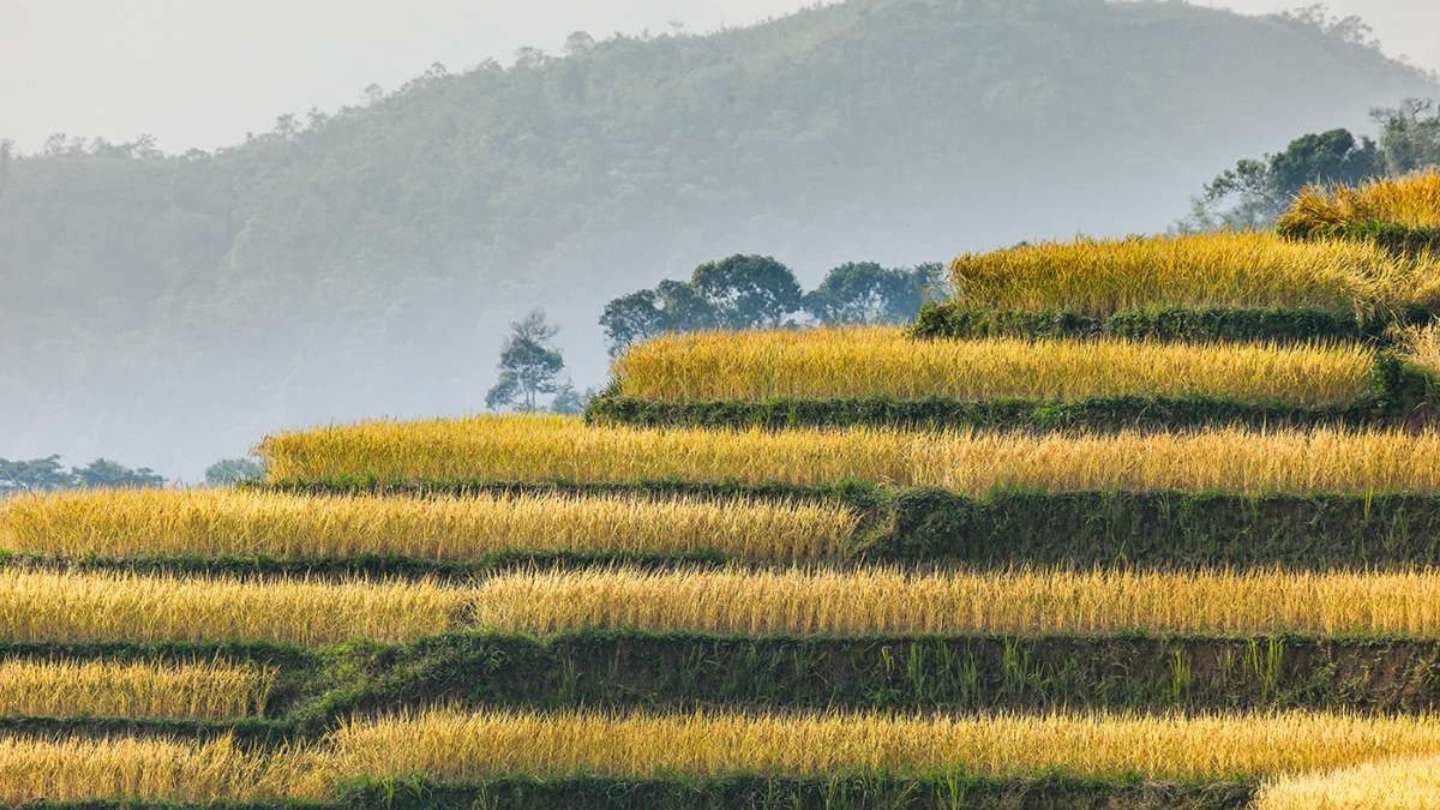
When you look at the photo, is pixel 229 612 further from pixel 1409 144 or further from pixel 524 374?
pixel 524 374

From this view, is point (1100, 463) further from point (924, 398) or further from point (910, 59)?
point (910, 59)

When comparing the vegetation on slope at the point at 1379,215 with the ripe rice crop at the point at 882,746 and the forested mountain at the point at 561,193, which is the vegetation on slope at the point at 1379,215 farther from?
the forested mountain at the point at 561,193

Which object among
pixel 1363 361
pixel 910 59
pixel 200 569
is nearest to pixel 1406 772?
pixel 1363 361

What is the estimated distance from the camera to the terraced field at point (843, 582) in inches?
472

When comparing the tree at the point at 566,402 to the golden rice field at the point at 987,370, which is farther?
the tree at the point at 566,402

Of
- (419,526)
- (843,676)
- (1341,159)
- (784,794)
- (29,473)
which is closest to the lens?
(784,794)

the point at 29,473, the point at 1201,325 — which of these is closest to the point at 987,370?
the point at 1201,325

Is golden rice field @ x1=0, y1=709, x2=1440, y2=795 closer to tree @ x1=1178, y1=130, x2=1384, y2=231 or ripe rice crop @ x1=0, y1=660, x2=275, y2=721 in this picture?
ripe rice crop @ x1=0, y1=660, x2=275, y2=721

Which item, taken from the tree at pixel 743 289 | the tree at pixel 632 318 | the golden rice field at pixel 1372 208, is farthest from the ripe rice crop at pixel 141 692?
the tree at pixel 743 289

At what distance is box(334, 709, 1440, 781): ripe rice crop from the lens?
1161cm

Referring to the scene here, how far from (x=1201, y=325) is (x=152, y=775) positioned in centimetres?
971

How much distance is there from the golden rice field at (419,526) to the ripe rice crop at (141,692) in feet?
6.63

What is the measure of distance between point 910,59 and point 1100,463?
15964 cm

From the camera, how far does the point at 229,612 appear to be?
46.5ft
